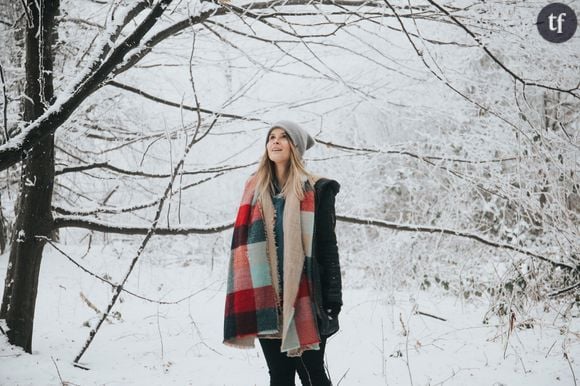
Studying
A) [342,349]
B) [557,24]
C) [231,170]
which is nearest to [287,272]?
[231,170]

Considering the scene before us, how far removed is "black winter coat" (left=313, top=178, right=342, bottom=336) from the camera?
1.91m

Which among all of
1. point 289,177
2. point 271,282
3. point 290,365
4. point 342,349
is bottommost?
point 342,349

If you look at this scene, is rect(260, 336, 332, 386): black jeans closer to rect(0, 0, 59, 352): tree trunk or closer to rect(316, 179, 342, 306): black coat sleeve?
rect(316, 179, 342, 306): black coat sleeve

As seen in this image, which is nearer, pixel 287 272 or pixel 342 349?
pixel 287 272

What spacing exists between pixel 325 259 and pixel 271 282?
0.87 feet

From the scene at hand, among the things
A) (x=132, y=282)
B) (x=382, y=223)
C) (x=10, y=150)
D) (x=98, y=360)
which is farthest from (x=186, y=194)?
(x=10, y=150)

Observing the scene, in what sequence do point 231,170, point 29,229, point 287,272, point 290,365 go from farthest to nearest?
1. point 231,170
2. point 29,229
3. point 290,365
4. point 287,272

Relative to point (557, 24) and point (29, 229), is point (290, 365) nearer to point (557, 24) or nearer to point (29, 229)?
point (29, 229)

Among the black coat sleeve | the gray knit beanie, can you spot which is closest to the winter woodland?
the gray knit beanie

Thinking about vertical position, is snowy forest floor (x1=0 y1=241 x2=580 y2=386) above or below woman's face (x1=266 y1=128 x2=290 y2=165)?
below

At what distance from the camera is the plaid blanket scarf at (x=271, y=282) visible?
188 cm

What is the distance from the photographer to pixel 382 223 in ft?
10.4

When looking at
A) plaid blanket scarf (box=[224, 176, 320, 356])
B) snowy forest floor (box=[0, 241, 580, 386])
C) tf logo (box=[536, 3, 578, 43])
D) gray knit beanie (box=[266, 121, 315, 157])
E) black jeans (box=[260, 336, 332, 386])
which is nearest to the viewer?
plaid blanket scarf (box=[224, 176, 320, 356])

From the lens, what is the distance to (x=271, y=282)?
2.01 meters
